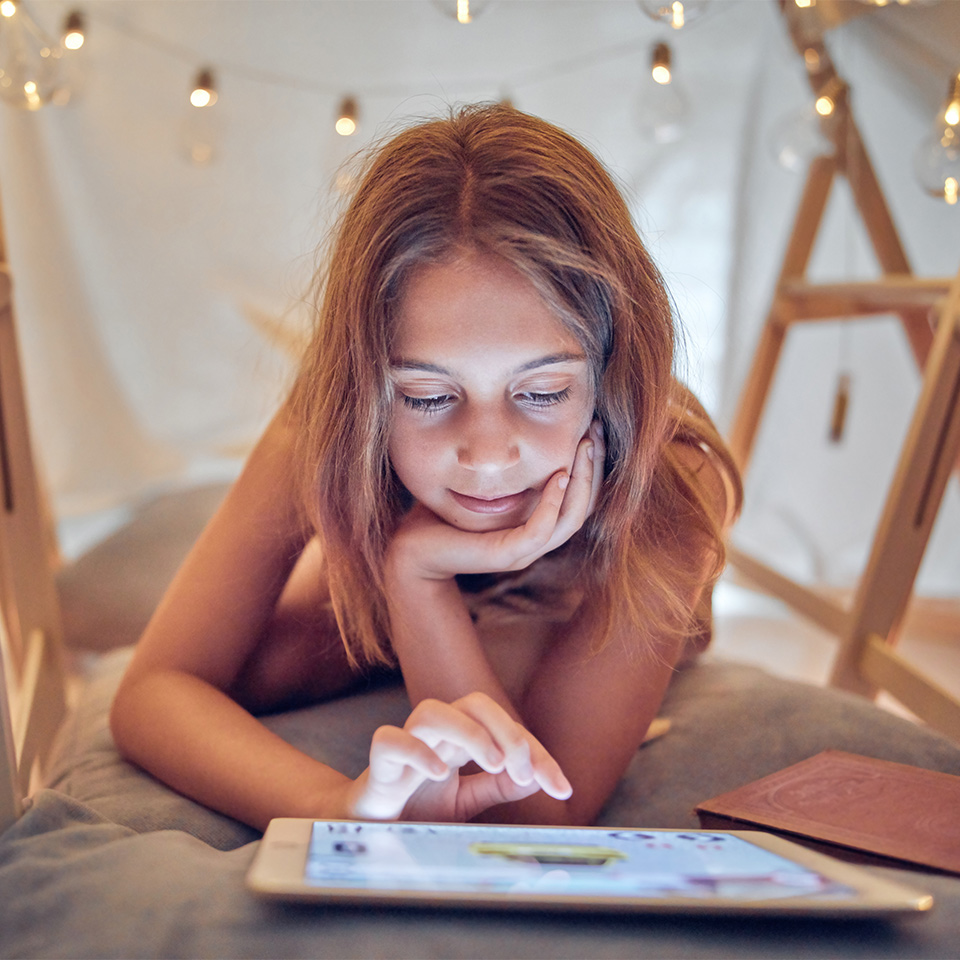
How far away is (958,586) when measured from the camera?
7.66 feet

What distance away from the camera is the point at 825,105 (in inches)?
59.5

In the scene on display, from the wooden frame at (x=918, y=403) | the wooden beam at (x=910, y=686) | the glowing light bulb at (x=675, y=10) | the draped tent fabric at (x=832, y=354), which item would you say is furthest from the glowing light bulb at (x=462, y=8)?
the draped tent fabric at (x=832, y=354)

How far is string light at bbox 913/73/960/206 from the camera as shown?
121 centimetres

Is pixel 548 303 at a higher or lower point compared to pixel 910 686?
higher

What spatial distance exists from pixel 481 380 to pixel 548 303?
8 cm

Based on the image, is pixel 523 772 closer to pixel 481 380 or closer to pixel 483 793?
pixel 483 793

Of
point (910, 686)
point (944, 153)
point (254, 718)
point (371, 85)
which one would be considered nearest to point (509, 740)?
point (254, 718)

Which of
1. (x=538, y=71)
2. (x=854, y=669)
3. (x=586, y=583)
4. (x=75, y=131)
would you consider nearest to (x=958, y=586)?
(x=854, y=669)

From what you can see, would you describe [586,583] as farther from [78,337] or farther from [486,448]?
[78,337]

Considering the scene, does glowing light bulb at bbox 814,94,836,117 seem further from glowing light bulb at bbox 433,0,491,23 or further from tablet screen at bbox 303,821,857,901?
tablet screen at bbox 303,821,857,901

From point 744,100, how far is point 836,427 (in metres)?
1.07

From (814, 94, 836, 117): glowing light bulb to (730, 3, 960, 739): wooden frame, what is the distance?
10 millimetres

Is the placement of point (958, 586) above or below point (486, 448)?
below

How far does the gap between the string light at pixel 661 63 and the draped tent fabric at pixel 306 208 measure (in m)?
0.63
